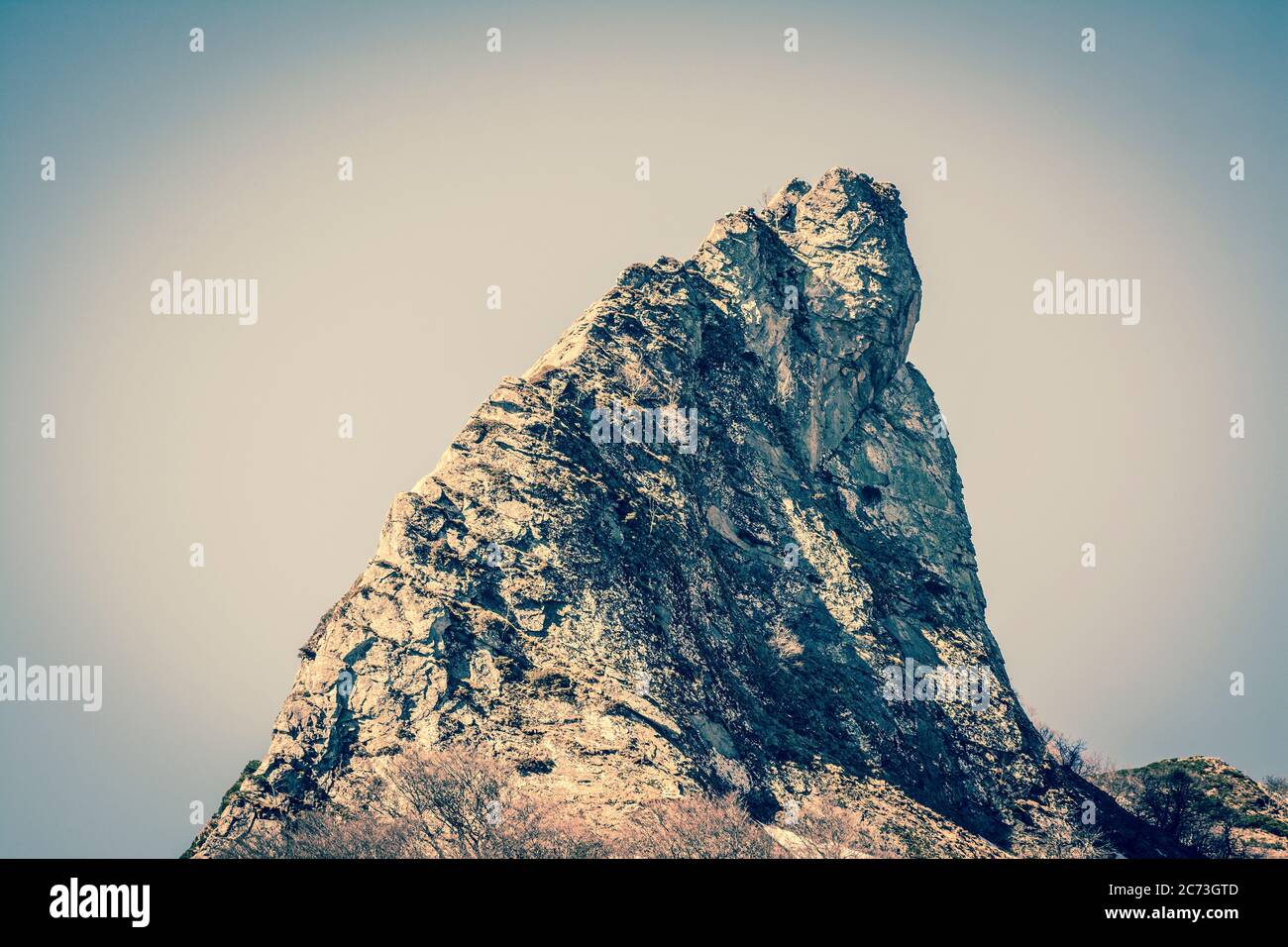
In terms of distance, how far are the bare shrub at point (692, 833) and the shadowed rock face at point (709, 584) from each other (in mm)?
1221

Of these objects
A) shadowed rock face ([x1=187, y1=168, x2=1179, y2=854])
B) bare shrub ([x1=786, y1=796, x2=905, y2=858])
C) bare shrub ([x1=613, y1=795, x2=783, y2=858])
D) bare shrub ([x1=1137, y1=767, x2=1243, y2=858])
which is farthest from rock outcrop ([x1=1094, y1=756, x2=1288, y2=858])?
bare shrub ([x1=613, y1=795, x2=783, y2=858])

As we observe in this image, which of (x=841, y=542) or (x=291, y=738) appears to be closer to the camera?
(x=291, y=738)

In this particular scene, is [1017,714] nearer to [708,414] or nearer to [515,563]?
[708,414]

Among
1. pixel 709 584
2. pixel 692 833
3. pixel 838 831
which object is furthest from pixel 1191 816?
pixel 692 833

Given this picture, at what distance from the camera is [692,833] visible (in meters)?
88.6

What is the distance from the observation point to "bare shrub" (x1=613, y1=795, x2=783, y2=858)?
87375mm

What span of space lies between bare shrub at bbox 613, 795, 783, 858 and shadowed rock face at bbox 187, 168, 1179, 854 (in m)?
1.22

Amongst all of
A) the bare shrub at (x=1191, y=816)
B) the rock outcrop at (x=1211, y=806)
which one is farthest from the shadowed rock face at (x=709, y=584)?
the rock outcrop at (x=1211, y=806)

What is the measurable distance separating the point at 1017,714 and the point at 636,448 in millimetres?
37053

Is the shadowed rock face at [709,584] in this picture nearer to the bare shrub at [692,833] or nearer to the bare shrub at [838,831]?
the bare shrub at [692,833]

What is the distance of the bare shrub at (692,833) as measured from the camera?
87375 millimetres

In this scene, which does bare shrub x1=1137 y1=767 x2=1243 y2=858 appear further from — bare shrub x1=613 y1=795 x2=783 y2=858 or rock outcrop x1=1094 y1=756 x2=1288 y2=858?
bare shrub x1=613 y1=795 x2=783 y2=858
